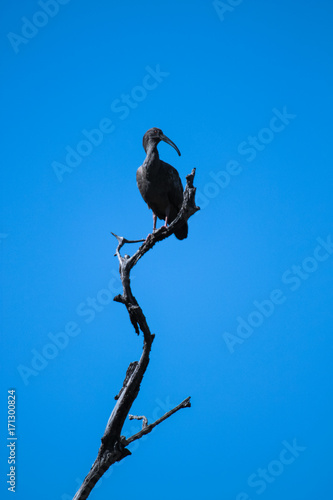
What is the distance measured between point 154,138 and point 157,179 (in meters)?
0.57

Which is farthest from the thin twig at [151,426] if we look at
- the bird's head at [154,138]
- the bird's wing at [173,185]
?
the bird's head at [154,138]

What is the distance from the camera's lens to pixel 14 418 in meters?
7.46

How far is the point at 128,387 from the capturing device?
551cm

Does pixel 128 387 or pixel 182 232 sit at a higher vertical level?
pixel 182 232

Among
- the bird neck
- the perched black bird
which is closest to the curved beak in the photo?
the perched black bird

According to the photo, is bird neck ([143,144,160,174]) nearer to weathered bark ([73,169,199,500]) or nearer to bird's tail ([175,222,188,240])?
bird's tail ([175,222,188,240])

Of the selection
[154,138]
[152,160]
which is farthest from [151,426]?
[154,138]

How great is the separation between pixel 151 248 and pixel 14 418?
3.25m

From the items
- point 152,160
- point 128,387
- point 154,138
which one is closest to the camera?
point 128,387

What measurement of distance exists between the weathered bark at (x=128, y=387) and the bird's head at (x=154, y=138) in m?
1.66

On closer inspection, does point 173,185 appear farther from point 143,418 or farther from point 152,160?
point 143,418

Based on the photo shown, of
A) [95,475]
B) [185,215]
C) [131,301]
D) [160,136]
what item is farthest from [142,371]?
[160,136]

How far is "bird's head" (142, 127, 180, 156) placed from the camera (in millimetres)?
7305

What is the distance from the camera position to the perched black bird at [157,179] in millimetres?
7207
